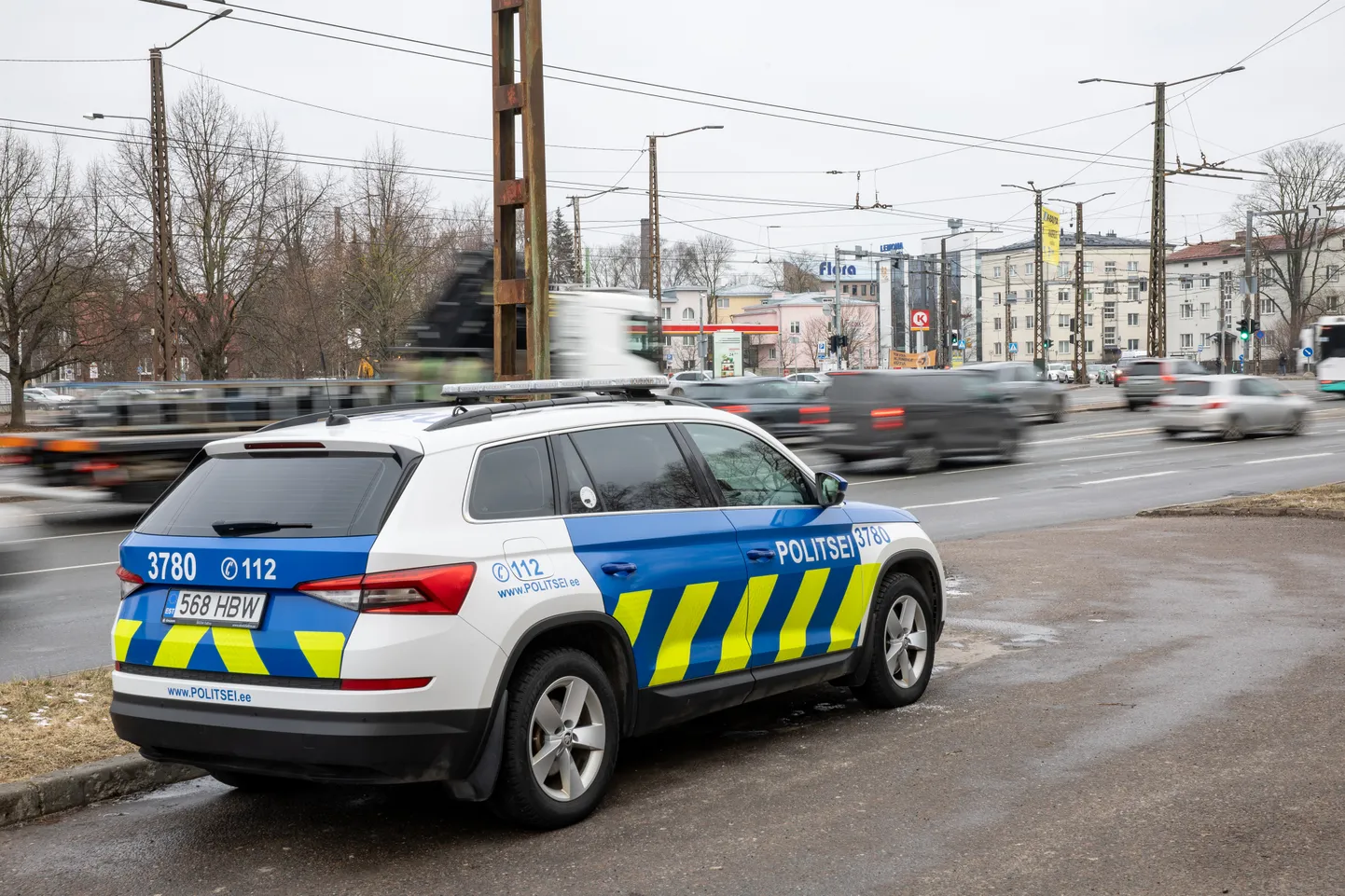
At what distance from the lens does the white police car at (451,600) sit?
180 inches

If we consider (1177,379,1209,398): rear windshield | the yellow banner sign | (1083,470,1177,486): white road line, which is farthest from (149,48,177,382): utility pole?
the yellow banner sign

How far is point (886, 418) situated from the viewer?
2330cm

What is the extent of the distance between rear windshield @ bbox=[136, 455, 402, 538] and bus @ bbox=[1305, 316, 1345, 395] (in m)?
54.1

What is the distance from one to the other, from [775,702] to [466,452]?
116 inches

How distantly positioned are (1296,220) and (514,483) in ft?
337

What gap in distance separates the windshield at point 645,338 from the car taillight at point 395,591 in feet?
61.0

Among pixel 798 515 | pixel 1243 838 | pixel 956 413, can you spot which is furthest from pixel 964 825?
pixel 956 413

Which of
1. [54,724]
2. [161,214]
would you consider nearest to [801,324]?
[161,214]

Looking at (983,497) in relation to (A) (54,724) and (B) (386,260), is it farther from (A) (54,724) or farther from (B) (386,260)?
(B) (386,260)

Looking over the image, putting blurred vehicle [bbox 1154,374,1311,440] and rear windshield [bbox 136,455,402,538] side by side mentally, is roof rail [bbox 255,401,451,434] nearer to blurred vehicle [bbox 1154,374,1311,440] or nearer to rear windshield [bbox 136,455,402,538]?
rear windshield [bbox 136,455,402,538]

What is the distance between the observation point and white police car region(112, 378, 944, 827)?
457 cm

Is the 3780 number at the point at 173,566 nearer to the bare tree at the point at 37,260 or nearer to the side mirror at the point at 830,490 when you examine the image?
the side mirror at the point at 830,490

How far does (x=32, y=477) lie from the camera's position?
1645 centimetres

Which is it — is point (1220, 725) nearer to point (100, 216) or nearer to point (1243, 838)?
point (1243, 838)
